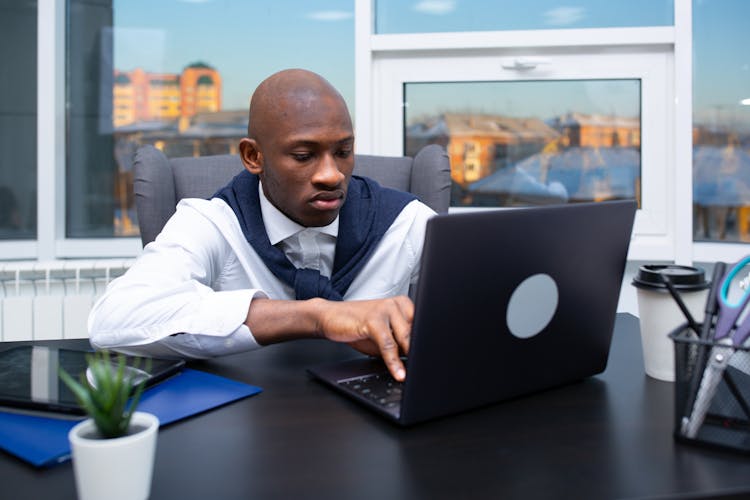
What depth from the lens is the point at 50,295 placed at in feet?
6.88

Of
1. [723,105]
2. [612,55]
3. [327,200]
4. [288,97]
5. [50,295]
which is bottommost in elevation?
[50,295]

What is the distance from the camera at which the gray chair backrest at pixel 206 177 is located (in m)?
1.39

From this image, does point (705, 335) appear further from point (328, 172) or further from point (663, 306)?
A: point (328, 172)

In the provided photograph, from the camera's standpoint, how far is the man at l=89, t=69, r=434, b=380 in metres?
0.85

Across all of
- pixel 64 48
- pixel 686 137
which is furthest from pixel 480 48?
pixel 64 48

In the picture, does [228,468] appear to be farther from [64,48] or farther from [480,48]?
[64,48]

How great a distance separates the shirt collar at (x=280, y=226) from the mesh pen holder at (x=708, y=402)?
0.72 m

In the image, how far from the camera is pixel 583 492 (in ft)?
1.61

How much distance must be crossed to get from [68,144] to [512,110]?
5.00 ft

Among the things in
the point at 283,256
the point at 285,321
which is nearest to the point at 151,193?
the point at 283,256

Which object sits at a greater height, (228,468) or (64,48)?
(64,48)

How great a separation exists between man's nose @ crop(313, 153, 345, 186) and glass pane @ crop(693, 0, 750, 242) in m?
1.46

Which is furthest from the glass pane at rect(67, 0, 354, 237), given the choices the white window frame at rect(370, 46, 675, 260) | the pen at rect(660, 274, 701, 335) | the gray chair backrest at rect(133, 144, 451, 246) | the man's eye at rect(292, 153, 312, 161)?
the pen at rect(660, 274, 701, 335)

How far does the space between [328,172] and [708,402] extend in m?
0.66
